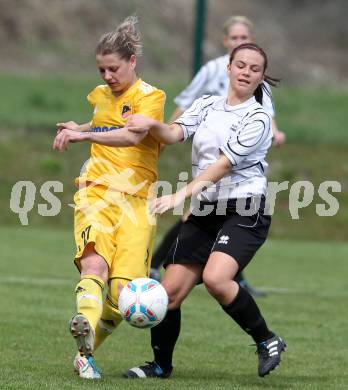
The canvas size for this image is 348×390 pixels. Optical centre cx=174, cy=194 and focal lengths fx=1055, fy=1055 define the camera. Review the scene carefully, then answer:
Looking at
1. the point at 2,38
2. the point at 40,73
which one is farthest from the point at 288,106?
the point at 2,38

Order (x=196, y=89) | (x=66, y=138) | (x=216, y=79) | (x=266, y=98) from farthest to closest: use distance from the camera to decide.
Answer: (x=196, y=89)
(x=216, y=79)
(x=266, y=98)
(x=66, y=138)

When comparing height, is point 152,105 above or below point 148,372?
above

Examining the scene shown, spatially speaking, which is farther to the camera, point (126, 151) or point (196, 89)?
point (196, 89)

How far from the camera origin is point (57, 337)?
666cm

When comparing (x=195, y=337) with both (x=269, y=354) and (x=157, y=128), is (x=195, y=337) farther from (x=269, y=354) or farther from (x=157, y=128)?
(x=157, y=128)

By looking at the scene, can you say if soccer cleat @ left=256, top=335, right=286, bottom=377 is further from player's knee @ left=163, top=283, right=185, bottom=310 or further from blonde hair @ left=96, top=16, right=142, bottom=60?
blonde hair @ left=96, top=16, right=142, bottom=60

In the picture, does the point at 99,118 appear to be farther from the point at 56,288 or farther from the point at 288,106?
the point at 288,106

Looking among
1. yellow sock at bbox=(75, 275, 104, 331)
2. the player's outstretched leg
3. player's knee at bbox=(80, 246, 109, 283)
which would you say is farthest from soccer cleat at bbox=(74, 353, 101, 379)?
player's knee at bbox=(80, 246, 109, 283)

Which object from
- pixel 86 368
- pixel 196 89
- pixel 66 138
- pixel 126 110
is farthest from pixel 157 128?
pixel 196 89

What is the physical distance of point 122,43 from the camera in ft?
18.0

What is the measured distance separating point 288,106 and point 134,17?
47.4 ft

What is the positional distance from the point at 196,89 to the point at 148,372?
390cm

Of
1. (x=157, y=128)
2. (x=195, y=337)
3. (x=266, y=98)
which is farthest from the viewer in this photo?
(x=195, y=337)

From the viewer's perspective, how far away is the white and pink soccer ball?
17.1ft
